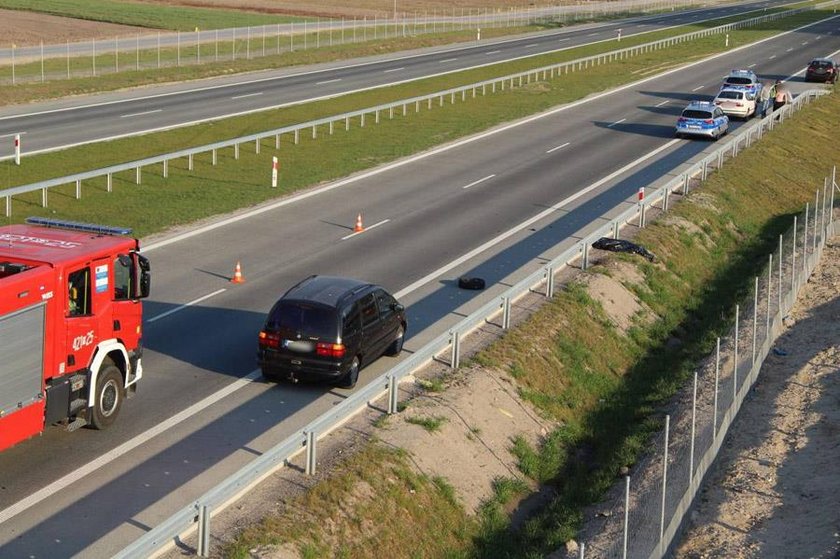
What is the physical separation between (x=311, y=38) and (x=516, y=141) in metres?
47.4

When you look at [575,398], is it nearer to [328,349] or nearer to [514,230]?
[328,349]

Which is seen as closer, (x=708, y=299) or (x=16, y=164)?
(x=708, y=299)

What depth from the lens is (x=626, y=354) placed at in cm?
2708

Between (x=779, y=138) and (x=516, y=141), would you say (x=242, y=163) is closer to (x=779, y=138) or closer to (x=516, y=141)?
(x=516, y=141)

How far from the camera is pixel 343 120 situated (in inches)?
2060

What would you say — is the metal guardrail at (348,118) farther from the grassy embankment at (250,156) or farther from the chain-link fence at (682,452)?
the chain-link fence at (682,452)

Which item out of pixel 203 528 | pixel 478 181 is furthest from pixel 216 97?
pixel 203 528

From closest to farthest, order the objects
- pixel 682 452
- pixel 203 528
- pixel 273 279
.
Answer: pixel 203 528, pixel 682 452, pixel 273 279

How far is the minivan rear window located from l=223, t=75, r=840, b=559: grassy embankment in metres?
2.70

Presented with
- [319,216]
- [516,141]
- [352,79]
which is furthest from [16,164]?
[352,79]

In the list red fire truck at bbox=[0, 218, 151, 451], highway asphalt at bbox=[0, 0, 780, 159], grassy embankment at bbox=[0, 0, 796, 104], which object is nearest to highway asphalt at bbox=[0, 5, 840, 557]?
red fire truck at bbox=[0, 218, 151, 451]

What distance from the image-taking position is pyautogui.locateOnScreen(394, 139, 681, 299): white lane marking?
27938 mm

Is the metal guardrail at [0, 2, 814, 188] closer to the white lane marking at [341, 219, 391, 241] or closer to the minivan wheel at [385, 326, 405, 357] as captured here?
the white lane marking at [341, 219, 391, 241]

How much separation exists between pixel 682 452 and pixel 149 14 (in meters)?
98.5
